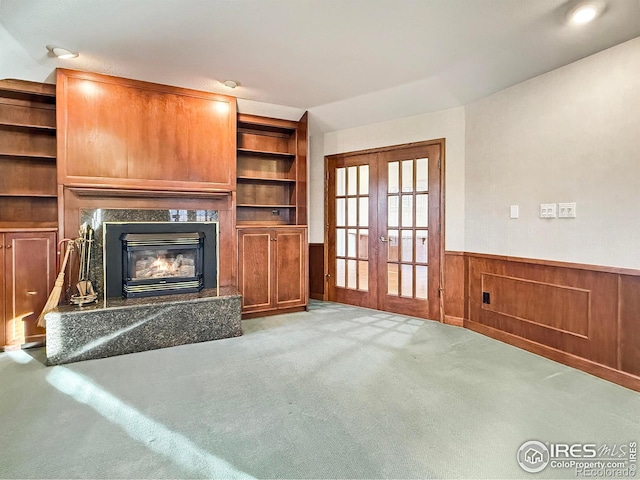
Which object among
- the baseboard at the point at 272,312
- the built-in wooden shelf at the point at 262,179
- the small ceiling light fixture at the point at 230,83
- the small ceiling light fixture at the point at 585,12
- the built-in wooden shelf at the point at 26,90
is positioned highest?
the small ceiling light fixture at the point at 230,83

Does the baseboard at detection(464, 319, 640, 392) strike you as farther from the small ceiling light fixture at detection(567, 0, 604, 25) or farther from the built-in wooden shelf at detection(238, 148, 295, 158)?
the built-in wooden shelf at detection(238, 148, 295, 158)

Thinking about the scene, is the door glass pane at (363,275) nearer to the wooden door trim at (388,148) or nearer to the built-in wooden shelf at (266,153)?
the wooden door trim at (388,148)

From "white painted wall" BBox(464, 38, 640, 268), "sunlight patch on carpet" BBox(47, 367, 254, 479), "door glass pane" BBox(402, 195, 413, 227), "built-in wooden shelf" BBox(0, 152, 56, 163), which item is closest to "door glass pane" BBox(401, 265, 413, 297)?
"door glass pane" BBox(402, 195, 413, 227)

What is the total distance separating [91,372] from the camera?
104 inches

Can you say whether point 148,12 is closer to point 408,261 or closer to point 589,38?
point 589,38

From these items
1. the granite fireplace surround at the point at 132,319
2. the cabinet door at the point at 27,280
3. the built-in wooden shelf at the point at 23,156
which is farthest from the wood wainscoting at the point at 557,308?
the built-in wooden shelf at the point at 23,156

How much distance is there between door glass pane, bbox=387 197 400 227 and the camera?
4.36 metres

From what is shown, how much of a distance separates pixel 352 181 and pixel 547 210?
2364 millimetres

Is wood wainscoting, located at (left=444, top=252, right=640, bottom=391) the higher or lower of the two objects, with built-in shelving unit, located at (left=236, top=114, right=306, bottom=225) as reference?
lower

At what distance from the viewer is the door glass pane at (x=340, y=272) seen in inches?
192

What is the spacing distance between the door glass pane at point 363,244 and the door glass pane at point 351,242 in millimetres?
80

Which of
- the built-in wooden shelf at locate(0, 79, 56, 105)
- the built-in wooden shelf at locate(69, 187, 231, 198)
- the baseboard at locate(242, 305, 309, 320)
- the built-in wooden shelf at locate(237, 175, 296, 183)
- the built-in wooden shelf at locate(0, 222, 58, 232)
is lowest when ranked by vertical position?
the baseboard at locate(242, 305, 309, 320)

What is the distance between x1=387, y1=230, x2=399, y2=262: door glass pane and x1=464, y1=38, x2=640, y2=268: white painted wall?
902 millimetres

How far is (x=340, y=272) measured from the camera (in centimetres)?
491
